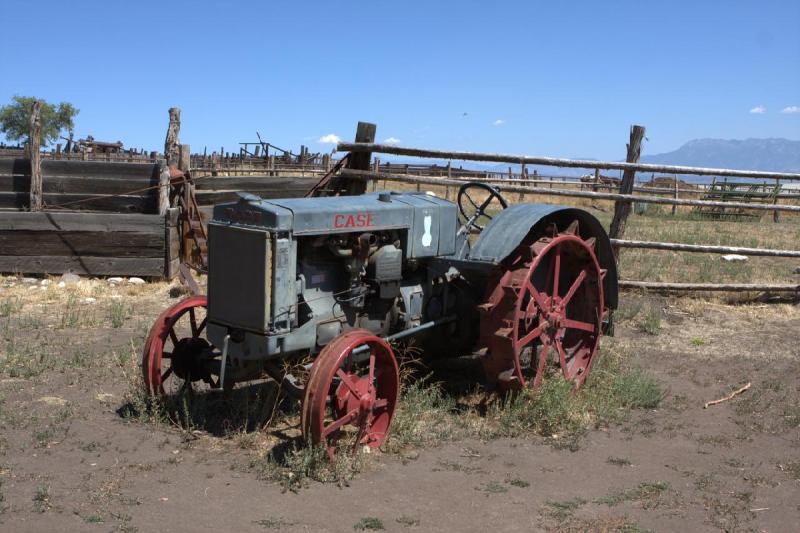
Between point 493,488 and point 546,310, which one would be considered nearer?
point 493,488

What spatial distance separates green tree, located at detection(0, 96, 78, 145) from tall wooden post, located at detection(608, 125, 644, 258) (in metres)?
59.8

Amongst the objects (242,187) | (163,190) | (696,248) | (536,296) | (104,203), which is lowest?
(536,296)

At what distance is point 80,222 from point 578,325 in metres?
7.02

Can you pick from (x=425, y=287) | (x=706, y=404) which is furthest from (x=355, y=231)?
(x=706, y=404)

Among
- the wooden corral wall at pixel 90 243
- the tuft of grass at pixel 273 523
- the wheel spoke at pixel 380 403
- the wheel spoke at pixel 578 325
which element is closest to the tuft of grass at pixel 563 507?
the wheel spoke at pixel 380 403

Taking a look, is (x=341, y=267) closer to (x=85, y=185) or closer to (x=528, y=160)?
(x=528, y=160)

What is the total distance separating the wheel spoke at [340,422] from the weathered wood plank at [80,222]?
6.43m

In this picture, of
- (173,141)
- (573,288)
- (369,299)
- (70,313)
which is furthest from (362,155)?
(369,299)

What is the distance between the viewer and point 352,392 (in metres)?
4.36

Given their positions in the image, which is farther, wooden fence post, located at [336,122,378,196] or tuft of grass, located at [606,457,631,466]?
wooden fence post, located at [336,122,378,196]

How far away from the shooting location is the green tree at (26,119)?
61.2 m

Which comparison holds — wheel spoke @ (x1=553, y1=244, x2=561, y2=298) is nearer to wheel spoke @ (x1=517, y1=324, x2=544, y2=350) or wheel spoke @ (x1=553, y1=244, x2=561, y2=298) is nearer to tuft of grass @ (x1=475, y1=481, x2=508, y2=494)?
wheel spoke @ (x1=517, y1=324, x2=544, y2=350)

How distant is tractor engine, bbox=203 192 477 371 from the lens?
14.4ft

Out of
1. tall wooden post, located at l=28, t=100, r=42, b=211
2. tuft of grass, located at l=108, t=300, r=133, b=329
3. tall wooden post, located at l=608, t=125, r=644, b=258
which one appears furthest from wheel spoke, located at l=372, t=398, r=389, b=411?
tall wooden post, located at l=28, t=100, r=42, b=211
